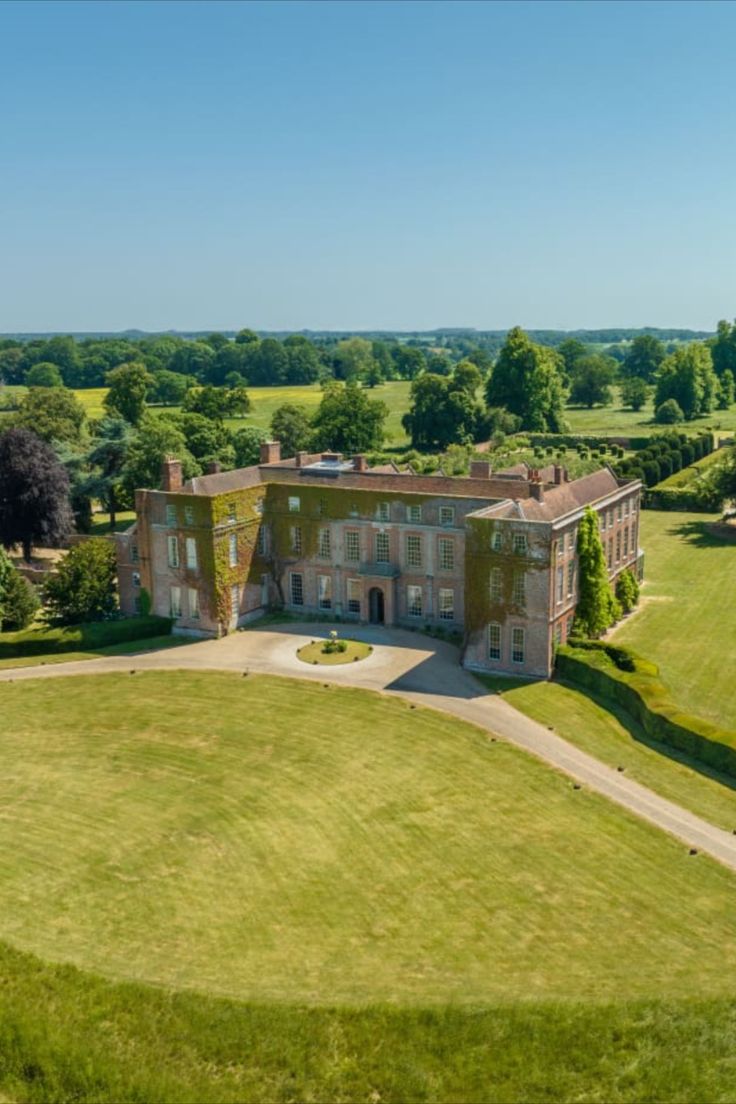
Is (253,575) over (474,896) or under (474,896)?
over

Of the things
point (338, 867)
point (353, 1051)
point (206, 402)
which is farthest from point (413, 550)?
point (206, 402)

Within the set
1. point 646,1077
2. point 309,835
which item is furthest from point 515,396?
point 646,1077

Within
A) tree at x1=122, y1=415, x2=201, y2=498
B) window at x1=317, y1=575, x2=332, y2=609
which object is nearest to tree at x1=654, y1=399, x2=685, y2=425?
tree at x1=122, y1=415, x2=201, y2=498

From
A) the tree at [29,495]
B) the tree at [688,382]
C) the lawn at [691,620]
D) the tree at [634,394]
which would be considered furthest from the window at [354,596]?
the tree at [634,394]

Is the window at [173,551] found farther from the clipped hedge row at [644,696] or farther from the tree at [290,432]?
the tree at [290,432]

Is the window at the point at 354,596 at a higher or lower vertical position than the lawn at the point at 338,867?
higher

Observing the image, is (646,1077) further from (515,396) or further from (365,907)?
(515,396)
